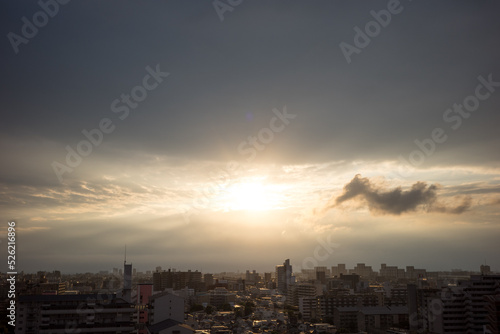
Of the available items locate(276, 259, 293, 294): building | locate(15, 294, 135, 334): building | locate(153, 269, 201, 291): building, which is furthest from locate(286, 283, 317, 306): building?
locate(15, 294, 135, 334): building

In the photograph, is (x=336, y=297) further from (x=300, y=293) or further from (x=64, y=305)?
(x=64, y=305)

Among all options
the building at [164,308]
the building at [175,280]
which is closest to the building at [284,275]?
the building at [175,280]

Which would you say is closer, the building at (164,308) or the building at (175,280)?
the building at (164,308)

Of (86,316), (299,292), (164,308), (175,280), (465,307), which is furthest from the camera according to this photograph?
(175,280)

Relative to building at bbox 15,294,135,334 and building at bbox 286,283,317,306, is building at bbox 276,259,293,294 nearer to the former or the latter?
building at bbox 286,283,317,306

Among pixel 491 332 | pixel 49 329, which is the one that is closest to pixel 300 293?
pixel 491 332

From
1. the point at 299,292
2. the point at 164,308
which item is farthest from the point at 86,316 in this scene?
the point at 299,292

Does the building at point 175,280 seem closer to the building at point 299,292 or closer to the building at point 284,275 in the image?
the building at point 284,275

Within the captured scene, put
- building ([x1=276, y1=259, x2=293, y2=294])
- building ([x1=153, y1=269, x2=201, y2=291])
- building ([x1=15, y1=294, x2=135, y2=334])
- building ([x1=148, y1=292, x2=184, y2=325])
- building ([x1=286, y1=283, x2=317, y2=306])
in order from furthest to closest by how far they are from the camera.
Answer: building ([x1=276, y1=259, x2=293, y2=294]) → building ([x1=153, y1=269, x2=201, y2=291]) → building ([x1=286, y1=283, x2=317, y2=306]) → building ([x1=148, y1=292, x2=184, y2=325]) → building ([x1=15, y1=294, x2=135, y2=334])

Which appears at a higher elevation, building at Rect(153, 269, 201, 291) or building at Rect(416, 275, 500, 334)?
building at Rect(416, 275, 500, 334)

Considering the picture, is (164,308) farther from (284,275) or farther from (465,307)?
(284,275)

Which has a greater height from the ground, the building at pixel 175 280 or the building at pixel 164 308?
the building at pixel 164 308
